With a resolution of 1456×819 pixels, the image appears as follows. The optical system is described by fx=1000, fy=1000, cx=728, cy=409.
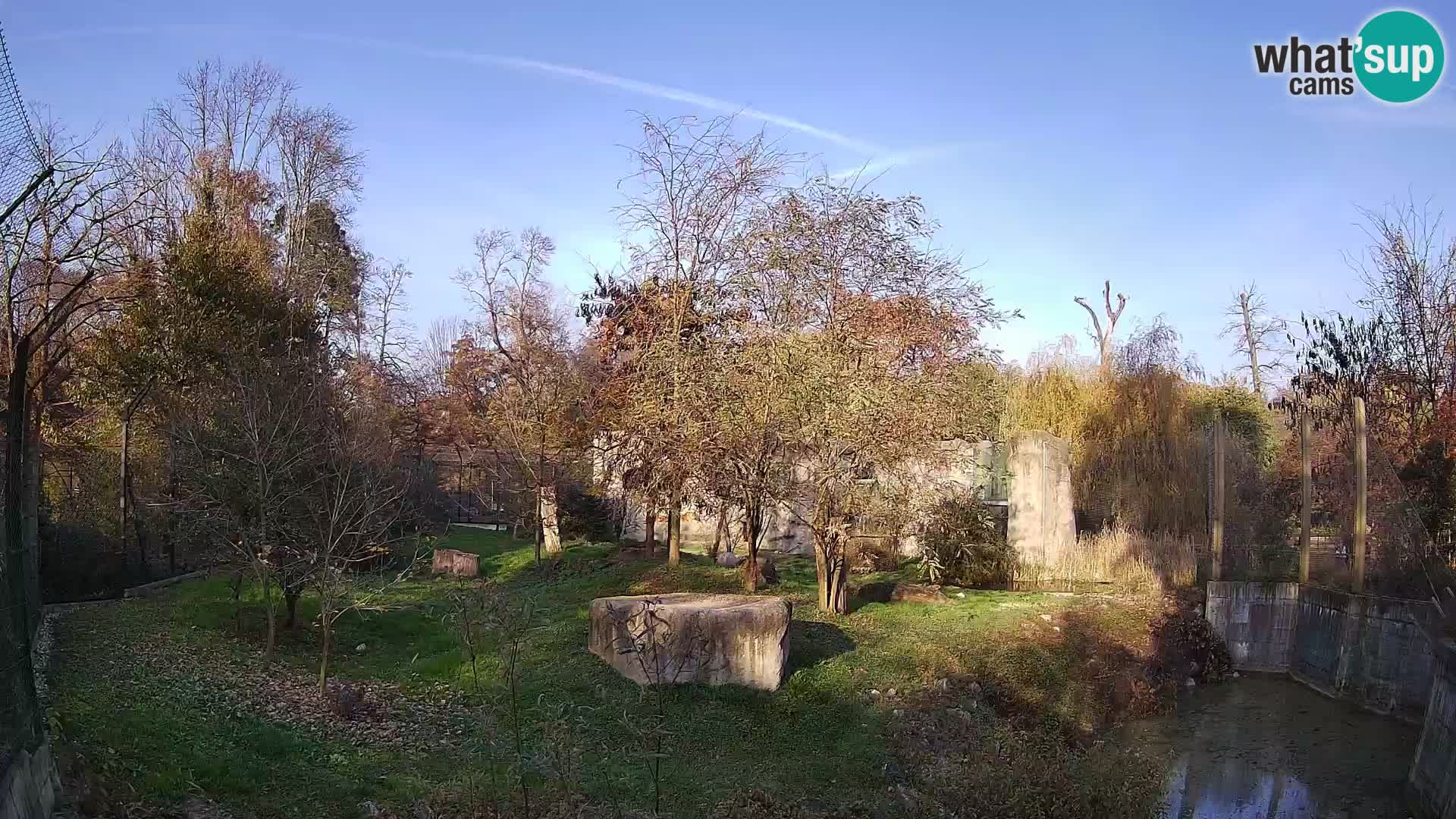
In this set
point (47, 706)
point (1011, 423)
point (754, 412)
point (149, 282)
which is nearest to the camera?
point (47, 706)

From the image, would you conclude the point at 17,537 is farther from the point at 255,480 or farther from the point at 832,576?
the point at 832,576

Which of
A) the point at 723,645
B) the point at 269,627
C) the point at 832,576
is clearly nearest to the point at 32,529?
the point at 269,627

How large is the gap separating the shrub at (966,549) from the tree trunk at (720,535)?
10.7 ft

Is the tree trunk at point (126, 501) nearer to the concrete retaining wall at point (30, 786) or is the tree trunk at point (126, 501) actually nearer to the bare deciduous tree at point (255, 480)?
the bare deciduous tree at point (255, 480)

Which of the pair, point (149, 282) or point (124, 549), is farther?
point (149, 282)

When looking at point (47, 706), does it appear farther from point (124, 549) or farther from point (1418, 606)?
point (1418, 606)

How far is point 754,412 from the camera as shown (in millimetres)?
13055

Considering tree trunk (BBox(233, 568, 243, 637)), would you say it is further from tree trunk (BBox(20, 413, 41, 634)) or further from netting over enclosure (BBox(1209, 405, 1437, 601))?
netting over enclosure (BBox(1209, 405, 1437, 601))

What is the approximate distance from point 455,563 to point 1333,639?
14279 millimetres

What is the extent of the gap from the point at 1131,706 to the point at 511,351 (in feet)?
60.8

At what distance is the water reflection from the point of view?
9.42 meters

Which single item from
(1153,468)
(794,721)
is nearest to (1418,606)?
(794,721)

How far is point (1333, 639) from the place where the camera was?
42.7 feet

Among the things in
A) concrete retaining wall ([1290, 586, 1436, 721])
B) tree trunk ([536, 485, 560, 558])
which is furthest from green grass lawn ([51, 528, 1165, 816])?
tree trunk ([536, 485, 560, 558])
